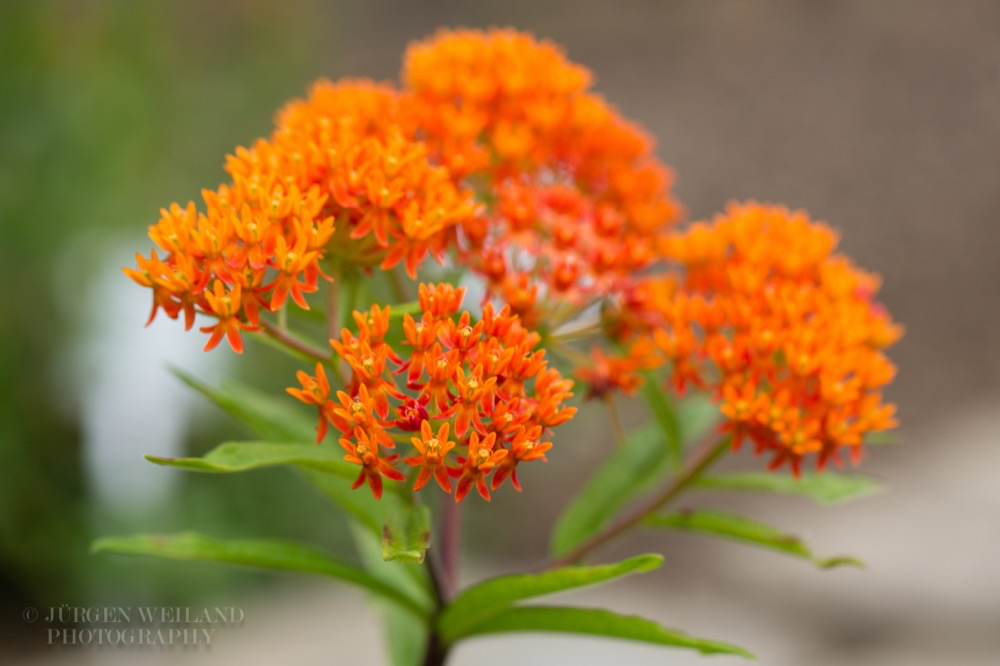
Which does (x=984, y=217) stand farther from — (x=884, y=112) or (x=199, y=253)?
(x=199, y=253)

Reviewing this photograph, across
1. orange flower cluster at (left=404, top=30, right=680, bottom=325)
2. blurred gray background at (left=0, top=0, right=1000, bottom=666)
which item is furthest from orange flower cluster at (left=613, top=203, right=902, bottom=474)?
blurred gray background at (left=0, top=0, right=1000, bottom=666)

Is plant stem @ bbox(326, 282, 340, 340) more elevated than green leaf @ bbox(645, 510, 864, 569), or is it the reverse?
plant stem @ bbox(326, 282, 340, 340)

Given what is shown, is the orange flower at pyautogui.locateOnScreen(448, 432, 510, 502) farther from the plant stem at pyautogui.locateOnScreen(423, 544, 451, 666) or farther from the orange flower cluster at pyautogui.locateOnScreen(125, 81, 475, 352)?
the plant stem at pyautogui.locateOnScreen(423, 544, 451, 666)

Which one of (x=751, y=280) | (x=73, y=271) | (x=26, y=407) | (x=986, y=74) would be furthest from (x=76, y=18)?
(x=986, y=74)

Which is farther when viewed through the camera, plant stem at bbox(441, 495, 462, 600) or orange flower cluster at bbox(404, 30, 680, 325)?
plant stem at bbox(441, 495, 462, 600)

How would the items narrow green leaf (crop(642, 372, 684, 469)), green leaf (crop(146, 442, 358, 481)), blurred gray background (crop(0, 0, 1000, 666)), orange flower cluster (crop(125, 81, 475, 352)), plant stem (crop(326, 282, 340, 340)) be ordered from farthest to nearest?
1. blurred gray background (crop(0, 0, 1000, 666))
2. narrow green leaf (crop(642, 372, 684, 469))
3. plant stem (crop(326, 282, 340, 340))
4. orange flower cluster (crop(125, 81, 475, 352))
5. green leaf (crop(146, 442, 358, 481))

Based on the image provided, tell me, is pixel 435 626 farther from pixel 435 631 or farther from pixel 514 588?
pixel 514 588

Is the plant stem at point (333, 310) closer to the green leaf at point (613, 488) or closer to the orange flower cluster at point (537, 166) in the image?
the orange flower cluster at point (537, 166)
